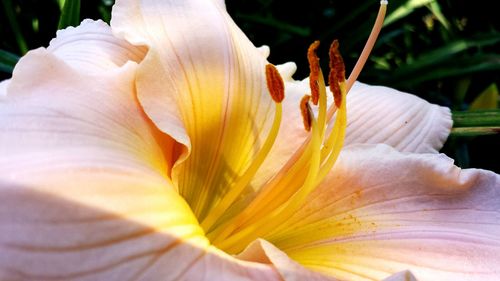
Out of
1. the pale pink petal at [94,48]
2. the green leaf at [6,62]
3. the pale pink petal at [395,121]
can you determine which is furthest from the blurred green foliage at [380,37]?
the pale pink petal at [94,48]

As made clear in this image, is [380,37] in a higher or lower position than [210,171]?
lower

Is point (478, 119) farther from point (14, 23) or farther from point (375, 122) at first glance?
point (14, 23)

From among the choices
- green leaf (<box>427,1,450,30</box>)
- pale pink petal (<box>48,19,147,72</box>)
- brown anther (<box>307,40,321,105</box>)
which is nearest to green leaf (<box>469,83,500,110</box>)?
green leaf (<box>427,1,450,30</box>)

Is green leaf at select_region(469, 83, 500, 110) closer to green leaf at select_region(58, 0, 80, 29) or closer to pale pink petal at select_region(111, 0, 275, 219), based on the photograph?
pale pink petal at select_region(111, 0, 275, 219)

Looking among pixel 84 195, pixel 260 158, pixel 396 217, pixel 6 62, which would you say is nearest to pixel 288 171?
pixel 260 158

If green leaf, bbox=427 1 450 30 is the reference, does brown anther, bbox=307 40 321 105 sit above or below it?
above

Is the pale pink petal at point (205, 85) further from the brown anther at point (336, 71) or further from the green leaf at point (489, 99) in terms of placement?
the green leaf at point (489, 99)
